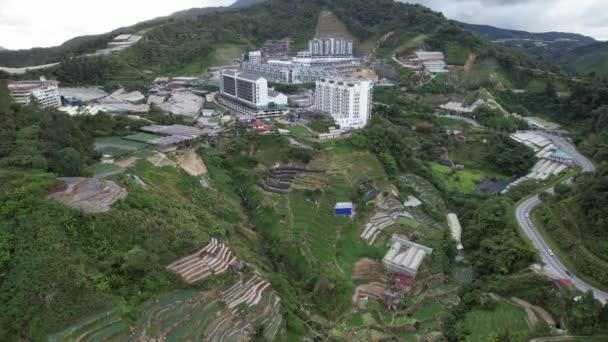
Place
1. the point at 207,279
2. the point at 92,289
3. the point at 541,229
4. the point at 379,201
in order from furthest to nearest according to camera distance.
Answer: the point at 379,201
the point at 541,229
the point at 207,279
the point at 92,289

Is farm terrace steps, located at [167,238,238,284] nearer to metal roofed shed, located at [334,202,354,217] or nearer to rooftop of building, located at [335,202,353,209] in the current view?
metal roofed shed, located at [334,202,354,217]

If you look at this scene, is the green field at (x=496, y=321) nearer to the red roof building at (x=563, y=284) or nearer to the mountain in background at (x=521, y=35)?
the red roof building at (x=563, y=284)

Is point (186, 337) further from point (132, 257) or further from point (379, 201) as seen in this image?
point (379, 201)

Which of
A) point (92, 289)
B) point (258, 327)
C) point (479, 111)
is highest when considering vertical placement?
point (479, 111)

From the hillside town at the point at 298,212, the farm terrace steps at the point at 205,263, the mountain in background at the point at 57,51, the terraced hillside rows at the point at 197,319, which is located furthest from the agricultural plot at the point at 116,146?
the mountain in background at the point at 57,51

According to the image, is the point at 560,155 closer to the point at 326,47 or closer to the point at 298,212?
the point at 298,212

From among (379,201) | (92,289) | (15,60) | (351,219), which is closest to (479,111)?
(379,201)
